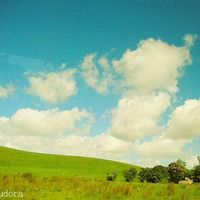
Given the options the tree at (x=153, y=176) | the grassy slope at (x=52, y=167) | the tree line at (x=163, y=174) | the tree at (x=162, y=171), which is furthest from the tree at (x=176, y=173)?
the grassy slope at (x=52, y=167)

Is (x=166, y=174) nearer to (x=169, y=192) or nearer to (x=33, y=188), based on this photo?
(x=169, y=192)

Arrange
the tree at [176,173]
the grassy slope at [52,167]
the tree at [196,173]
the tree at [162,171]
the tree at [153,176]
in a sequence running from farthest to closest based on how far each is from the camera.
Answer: the grassy slope at [52,167] → the tree at [176,173] → the tree at [196,173] → the tree at [162,171] → the tree at [153,176]

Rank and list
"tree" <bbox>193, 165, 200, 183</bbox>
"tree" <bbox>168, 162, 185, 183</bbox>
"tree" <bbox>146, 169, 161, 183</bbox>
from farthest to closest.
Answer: "tree" <bbox>168, 162, 185, 183</bbox>, "tree" <bbox>193, 165, 200, 183</bbox>, "tree" <bbox>146, 169, 161, 183</bbox>

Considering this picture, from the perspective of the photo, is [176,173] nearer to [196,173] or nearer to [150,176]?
[196,173]

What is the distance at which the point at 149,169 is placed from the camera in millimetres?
34938

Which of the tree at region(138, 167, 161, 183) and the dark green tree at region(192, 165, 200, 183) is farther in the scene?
the dark green tree at region(192, 165, 200, 183)

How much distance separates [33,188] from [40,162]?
68081 millimetres

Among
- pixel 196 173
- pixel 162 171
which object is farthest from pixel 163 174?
pixel 196 173

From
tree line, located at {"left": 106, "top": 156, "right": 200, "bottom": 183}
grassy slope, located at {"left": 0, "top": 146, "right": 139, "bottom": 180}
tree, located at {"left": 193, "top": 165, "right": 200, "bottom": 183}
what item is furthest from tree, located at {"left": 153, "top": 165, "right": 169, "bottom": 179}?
grassy slope, located at {"left": 0, "top": 146, "right": 139, "bottom": 180}

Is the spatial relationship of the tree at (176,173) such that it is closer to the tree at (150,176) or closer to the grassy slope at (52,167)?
the tree at (150,176)

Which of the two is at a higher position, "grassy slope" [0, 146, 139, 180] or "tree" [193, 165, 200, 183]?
"tree" [193, 165, 200, 183]

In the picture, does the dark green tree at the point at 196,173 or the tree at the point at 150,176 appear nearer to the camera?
the tree at the point at 150,176

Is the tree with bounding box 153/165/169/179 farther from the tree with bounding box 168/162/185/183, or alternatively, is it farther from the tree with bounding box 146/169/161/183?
the tree with bounding box 168/162/185/183

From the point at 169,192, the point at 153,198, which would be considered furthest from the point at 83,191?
the point at 169,192
